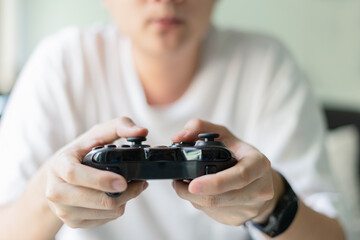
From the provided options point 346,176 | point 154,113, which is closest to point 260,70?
point 154,113

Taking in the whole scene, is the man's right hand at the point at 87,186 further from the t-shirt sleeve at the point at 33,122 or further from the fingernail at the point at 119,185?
the t-shirt sleeve at the point at 33,122

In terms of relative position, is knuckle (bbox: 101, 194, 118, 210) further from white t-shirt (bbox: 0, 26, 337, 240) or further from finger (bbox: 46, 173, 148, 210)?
white t-shirt (bbox: 0, 26, 337, 240)

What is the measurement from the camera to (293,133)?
608 mm

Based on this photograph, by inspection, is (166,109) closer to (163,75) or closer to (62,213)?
(163,75)

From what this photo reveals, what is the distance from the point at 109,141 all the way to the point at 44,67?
28cm

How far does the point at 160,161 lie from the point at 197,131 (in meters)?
0.06

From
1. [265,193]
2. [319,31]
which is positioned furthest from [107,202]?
[319,31]

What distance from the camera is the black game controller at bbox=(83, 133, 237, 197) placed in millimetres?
286

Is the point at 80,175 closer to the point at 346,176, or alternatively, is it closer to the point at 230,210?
the point at 230,210

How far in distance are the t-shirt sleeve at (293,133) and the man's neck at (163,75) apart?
5.0 inches

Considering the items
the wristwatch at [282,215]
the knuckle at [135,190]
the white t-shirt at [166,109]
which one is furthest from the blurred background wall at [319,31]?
the knuckle at [135,190]

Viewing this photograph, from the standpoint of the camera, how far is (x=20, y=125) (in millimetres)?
530

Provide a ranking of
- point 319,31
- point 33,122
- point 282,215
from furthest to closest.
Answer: point 319,31 < point 33,122 < point 282,215

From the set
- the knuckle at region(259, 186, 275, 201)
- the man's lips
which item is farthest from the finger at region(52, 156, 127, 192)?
the man's lips
